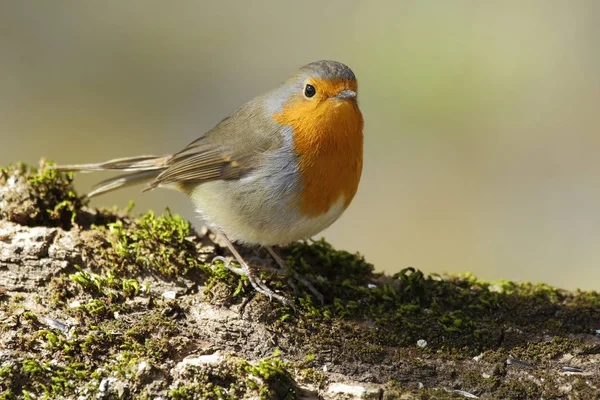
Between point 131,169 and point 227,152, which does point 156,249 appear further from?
point 131,169

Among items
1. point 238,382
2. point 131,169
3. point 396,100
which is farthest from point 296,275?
point 396,100

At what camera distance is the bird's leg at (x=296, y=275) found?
13.8ft

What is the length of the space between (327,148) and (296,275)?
0.88 meters

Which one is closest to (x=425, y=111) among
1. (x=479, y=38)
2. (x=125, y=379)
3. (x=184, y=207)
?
(x=479, y=38)

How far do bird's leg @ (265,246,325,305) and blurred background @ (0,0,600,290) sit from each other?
11.4 ft

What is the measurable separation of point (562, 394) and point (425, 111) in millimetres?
6557

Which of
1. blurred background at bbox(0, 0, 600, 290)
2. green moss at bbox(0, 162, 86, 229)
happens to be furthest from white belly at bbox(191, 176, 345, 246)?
blurred background at bbox(0, 0, 600, 290)

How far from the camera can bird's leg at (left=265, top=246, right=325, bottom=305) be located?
4211 millimetres

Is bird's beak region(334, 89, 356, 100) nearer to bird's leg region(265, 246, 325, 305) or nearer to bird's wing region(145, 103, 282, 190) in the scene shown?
bird's wing region(145, 103, 282, 190)

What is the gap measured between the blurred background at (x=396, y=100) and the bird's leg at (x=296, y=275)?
3486 millimetres

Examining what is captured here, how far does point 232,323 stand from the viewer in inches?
149

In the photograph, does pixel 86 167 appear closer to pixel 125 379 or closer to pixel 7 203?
pixel 7 203

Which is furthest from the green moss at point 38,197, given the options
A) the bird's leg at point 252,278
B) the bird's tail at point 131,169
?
the bird's leg at point 252,278

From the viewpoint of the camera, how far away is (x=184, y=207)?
8.73 metres
